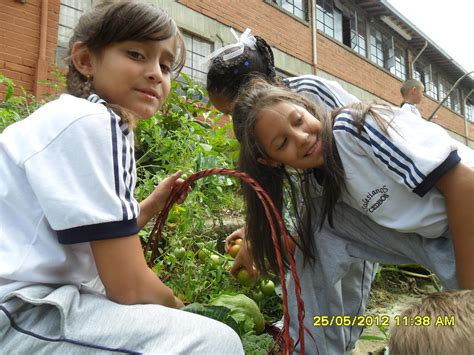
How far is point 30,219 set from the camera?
83cm

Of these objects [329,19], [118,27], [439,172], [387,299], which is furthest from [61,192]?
[329,19]

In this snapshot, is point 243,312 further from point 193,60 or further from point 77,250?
point 193,60

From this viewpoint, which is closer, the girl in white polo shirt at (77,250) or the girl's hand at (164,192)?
the girl in white polo shirt at (77,250)

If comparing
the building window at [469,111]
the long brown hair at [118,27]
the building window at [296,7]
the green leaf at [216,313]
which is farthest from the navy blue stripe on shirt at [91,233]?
the building window at [469,111]

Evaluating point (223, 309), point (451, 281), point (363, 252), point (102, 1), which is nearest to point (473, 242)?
point (451, 281)

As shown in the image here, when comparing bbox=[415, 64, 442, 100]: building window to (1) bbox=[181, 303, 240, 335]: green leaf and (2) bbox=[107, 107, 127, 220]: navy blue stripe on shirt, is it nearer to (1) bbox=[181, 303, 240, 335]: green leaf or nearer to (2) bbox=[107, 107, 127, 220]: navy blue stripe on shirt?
(1) bbox=[181, 303, 240, 335]: green leaf

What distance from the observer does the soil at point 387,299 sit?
1743mm

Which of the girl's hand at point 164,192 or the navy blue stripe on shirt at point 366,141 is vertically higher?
the navy blue stripe on shirt at point 366,141

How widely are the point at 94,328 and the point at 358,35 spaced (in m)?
11.0

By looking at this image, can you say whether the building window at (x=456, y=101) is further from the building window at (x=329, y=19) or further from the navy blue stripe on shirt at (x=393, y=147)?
the navy blue stripe on shirt at (x=393, y=147)

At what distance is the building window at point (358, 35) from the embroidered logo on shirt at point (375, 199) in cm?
974

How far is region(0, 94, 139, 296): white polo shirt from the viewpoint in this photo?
76 centimetres

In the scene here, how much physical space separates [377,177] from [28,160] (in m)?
1.02

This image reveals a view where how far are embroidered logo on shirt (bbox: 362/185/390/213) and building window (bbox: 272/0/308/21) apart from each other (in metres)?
7.64
